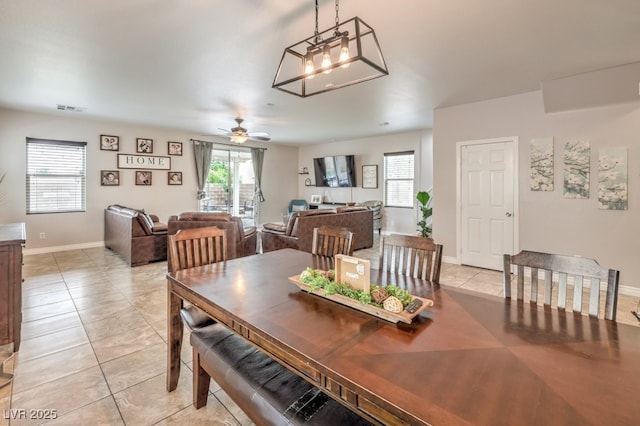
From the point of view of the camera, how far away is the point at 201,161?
309 inches

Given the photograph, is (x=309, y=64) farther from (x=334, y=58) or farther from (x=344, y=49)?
(x=334, y=58)

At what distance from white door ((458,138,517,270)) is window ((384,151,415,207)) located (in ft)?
8.67

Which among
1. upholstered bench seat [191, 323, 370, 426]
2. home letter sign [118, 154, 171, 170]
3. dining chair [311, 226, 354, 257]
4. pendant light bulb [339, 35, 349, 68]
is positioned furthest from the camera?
home letter sign [118, 154, 171, 170]

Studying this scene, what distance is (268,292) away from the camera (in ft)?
5.30

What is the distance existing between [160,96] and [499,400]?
17.3ft

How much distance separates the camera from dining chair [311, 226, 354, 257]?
233 cm

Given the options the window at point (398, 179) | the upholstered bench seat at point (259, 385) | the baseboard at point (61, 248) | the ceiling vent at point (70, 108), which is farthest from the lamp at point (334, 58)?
the baseboard at point (61, 248)

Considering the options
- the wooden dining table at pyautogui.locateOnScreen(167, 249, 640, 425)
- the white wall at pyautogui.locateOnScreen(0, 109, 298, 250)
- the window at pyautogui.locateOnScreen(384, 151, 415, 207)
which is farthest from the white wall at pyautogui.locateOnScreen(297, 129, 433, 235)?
the wooden dining table at pyautogui.locateOnScreen(167, 249, 640, 425)

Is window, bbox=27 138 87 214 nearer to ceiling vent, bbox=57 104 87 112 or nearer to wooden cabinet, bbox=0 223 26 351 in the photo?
ceiling vent, bbox=57 104 87 112

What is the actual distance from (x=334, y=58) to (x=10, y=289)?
3.46 meters

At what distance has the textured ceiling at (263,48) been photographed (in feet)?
7.91

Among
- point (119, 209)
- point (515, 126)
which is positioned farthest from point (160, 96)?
point (515, 126)

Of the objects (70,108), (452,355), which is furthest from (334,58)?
(70,108)

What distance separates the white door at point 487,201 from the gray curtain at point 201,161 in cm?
595
